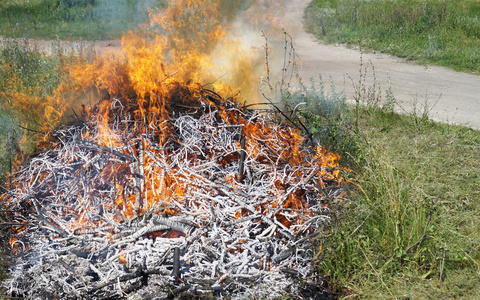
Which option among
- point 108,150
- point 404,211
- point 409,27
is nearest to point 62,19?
point 409,27

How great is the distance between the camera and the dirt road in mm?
7252

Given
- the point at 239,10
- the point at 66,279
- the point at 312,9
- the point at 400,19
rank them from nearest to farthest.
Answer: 1. the point at 66,279
2. the point at 239,10
3. the point at 400,19
4. the point at 312,9

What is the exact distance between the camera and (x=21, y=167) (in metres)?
4.52

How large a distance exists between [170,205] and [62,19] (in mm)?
12142

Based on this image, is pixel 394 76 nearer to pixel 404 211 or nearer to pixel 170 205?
pixel 404 211

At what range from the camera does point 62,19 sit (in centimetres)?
1372

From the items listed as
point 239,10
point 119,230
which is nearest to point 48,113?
point 119,230

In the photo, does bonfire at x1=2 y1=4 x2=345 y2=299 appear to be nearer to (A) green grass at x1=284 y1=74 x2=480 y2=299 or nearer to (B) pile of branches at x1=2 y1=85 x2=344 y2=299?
(B) pile of branches at x1=2 y1=85 x2=344 y2=299

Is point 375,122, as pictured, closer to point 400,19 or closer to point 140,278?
point 140,278

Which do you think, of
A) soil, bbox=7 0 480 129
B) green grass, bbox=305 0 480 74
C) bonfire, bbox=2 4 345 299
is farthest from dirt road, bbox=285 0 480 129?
bonfire, bbox=2 4 345 299

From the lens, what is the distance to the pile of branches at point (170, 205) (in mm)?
3402

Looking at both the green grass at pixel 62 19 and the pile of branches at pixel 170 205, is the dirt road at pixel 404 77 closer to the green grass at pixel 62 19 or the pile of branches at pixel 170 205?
the pile of branches at pixel 170 205

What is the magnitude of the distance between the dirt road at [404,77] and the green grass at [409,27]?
61 centimetres

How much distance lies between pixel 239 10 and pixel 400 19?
9065 mm
